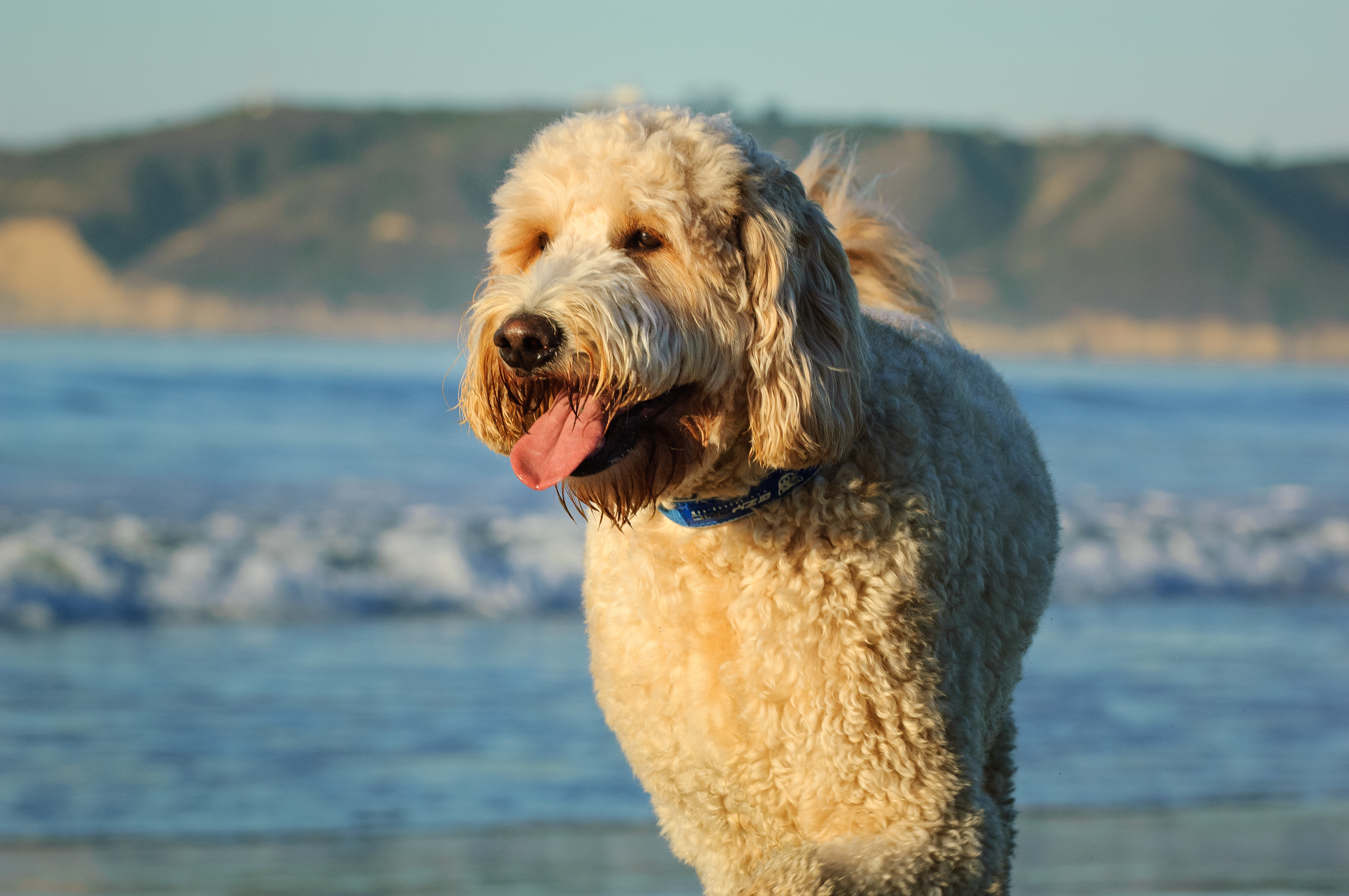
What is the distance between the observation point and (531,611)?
10867 millimetres

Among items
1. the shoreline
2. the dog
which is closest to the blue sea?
the shoreline

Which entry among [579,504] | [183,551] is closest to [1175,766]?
[579,504]

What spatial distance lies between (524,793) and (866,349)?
12.6 feet

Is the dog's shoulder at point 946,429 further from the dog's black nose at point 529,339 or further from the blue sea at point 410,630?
the blue sea at point 410,630

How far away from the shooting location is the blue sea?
6328 millimetres

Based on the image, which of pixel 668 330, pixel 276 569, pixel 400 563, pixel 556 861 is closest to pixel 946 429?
pixel 668 330

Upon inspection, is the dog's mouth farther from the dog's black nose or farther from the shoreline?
the shoreline

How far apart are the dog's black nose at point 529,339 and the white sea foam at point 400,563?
821 centimetres

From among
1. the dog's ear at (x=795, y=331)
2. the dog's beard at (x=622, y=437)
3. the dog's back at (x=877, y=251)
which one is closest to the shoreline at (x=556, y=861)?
the dog's back at (x=877, y=251)

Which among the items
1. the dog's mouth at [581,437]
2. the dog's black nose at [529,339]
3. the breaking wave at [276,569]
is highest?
the dog's black nose at [529,339]

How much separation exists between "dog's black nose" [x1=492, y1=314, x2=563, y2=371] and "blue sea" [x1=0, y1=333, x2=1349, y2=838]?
69 centimetres

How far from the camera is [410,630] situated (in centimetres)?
995

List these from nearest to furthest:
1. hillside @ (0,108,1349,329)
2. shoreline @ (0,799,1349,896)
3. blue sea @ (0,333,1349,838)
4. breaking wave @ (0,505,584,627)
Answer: shoreline @ (0,799,1349,896)
blue sea @ (0,333,1349,838)
breaking wave @ (0,505,584,627)
hillside @ (0,108,1349,329)

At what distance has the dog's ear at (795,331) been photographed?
105 inches
